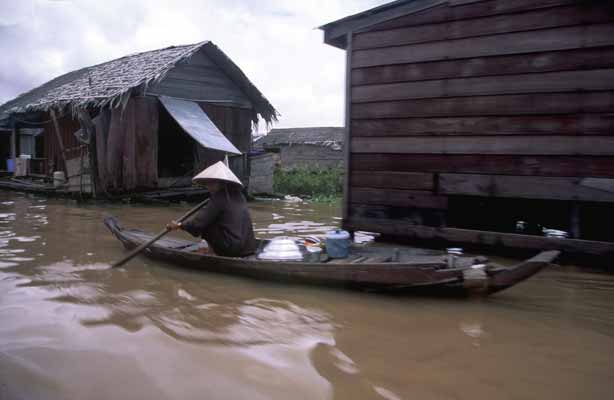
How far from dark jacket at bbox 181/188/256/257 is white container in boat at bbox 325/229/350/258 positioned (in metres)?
0.90

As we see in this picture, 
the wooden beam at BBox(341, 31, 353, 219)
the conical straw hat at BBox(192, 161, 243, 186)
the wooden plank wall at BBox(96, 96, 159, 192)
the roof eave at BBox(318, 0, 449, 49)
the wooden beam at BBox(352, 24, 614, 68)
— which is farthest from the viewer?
the wooden plank wall at BBox(96, 96, 159, 192)

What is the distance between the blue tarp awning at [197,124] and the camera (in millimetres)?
10805

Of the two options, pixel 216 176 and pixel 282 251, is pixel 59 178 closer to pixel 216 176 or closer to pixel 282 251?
pixel 216 176

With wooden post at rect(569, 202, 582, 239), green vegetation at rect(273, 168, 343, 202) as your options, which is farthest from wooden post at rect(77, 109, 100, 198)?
wooden post at rect(569, 202, 582, 239)

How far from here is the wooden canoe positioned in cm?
405

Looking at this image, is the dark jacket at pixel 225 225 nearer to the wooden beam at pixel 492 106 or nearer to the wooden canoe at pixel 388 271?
the wooden canoe at pixel 388 271

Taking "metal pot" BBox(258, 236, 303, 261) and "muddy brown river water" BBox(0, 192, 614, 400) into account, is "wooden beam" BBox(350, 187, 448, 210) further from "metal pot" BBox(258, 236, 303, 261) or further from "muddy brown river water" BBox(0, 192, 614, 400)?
"metal pot" BBox(258, 236, 303, 261)

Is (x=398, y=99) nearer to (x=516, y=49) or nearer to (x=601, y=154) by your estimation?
(x=516, y=49)

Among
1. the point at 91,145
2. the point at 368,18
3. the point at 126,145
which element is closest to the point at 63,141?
the point at 91,145

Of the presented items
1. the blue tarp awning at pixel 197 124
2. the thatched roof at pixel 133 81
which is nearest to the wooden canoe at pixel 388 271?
the blue tarp awning at pixel 197 124

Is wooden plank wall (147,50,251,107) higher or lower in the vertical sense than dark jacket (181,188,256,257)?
higher

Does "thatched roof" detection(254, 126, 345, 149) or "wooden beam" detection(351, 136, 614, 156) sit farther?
"thatched roof" detection(254, 126, 345, 149)

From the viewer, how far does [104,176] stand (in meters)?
11.9

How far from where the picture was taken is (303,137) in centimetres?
2516
